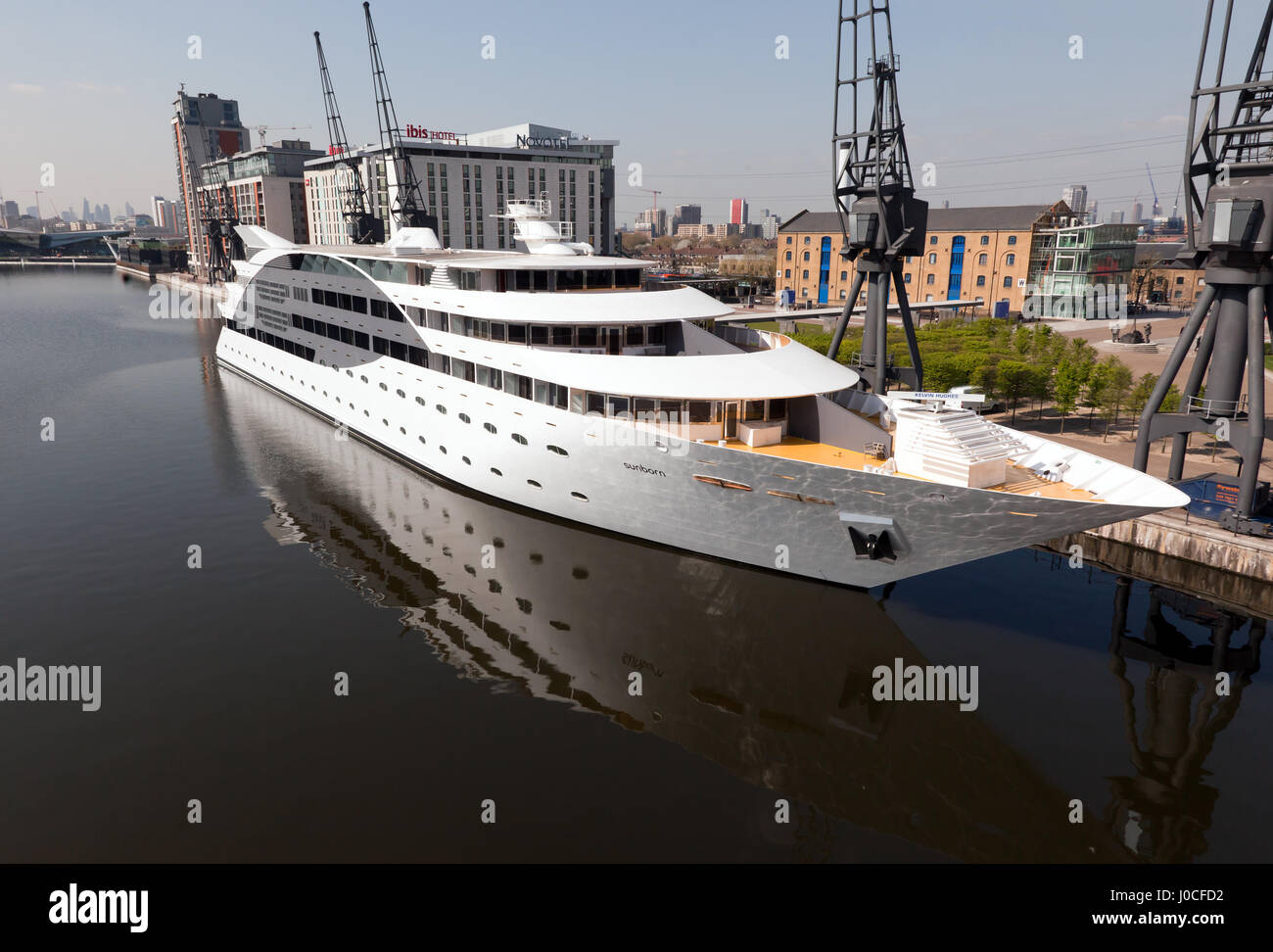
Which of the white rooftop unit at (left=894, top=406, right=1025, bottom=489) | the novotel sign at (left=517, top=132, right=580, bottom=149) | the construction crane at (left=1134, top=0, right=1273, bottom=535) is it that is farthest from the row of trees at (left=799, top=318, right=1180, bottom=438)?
the novotel sign at (left=517, top=132, right=580, bottom=149)

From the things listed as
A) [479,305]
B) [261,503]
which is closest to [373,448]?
[261,503]

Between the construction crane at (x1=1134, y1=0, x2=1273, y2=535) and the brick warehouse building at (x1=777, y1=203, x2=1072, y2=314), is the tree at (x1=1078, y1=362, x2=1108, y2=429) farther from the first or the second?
the brick warehouse building at (x1=777, y1=203, x2=1072, y2=314)

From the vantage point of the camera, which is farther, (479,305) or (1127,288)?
(1127,288)

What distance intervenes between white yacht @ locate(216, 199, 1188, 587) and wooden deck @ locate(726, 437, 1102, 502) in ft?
0.31

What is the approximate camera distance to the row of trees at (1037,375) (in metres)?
36.5

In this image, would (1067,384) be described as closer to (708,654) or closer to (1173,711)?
(1173,711)

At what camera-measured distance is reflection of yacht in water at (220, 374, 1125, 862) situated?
14.5m

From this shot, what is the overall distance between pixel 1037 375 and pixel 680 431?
25.7 meters

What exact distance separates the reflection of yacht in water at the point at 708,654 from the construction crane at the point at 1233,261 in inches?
518

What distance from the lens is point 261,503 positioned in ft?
96.6

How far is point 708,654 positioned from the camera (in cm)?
1923

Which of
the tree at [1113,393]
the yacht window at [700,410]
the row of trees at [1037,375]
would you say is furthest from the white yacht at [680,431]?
the tree at [1113,393]
